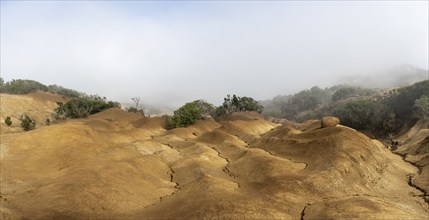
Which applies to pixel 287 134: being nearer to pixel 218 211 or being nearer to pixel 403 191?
pixel 403 191

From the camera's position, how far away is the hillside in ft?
84.2

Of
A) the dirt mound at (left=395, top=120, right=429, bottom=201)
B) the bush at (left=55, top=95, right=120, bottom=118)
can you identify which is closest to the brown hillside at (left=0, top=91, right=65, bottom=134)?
the bush at (left=55, top=95, right=120, bottom=118)

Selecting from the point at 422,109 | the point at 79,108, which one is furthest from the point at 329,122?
the point at 79,108

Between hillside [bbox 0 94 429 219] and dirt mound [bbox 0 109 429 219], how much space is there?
0.09 metres

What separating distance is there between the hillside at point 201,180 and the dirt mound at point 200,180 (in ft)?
0.30

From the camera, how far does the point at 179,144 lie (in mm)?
57312

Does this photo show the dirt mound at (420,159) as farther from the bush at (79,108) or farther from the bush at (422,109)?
the bush at (79,108)

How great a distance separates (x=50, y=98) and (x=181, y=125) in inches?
1912

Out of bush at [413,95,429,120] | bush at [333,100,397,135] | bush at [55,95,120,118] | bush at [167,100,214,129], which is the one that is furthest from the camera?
bush at [333,100,397,135]

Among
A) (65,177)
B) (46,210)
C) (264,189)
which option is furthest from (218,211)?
(65,177)

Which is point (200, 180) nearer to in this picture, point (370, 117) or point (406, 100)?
point (370, 117)

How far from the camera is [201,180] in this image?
32.7 m

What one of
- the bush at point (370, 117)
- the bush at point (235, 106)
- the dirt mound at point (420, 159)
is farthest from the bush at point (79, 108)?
the dirt mound at point (420, 159)

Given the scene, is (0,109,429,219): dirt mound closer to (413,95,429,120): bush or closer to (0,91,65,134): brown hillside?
(413,95,429,120): bush
